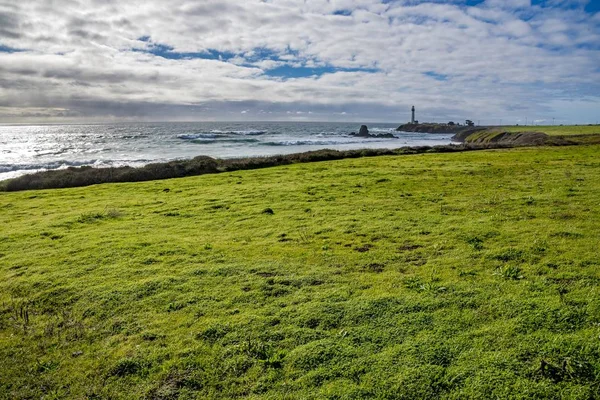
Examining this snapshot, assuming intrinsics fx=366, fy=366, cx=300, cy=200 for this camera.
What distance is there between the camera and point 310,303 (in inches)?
322

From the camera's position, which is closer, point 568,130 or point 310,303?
point 310,303

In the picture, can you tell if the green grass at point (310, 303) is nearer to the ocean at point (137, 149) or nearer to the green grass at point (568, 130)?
the ocean at point (137, 149)

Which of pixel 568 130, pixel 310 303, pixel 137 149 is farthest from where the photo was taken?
pixel 568 130

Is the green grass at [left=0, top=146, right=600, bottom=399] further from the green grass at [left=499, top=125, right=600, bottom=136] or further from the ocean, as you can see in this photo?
the green grass at [left=499, top=125, right=600, bottom=136]

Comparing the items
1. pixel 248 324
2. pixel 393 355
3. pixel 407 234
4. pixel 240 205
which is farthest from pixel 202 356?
pixel 240 205

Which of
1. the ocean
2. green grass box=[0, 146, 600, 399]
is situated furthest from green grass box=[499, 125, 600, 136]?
green grass box=[0, 146, 600, 399]

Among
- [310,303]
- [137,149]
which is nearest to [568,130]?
[137,149]

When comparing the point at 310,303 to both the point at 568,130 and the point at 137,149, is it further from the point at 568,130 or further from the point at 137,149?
the point at 568,130

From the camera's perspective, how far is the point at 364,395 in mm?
5523

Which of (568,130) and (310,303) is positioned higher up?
(568,130)

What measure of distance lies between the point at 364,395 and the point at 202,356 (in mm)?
2953

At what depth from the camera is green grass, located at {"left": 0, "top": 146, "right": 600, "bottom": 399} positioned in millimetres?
5941

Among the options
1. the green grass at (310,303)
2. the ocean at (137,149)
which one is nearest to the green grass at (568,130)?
the ocean at (137,149)

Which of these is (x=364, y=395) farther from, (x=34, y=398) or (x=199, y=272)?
(x=199, y=272)
